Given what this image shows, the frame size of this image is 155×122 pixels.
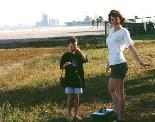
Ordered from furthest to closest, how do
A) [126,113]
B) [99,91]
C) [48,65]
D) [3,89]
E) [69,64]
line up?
[48,65], [3,89], [99,91], [126,113], [69,64]

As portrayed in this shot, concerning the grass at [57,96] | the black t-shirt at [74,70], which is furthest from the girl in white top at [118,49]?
the grass at [57,96]

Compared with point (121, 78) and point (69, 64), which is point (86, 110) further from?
point (121, 78)

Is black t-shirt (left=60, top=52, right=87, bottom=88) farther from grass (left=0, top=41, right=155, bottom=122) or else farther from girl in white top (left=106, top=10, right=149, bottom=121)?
girl in white top (left=106, top=10, right=149, bottom=121)

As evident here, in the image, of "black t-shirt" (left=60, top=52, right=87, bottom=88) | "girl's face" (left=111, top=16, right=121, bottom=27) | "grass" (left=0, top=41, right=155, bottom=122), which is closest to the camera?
"girl's face" (left=111, top=16, right=121, bottom=27)

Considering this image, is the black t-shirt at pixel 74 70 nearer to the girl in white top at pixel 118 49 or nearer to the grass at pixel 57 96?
the grass at pixel 57 96

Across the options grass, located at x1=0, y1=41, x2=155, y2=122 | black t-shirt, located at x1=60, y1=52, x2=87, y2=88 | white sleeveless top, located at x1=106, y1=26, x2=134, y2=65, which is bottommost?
grass, located at x1=0, y1=41, x2=155, y2=122

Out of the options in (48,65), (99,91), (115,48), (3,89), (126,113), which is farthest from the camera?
(48,65)

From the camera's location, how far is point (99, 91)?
1342 centimetres

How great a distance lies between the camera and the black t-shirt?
938 cm

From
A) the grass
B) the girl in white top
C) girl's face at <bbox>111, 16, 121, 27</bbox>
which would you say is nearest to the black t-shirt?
the grass

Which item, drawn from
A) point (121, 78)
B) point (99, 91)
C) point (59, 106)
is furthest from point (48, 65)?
point (121, 78)

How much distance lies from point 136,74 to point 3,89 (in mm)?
4995

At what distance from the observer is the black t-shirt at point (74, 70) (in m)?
9.38

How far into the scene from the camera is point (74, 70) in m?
9.43
